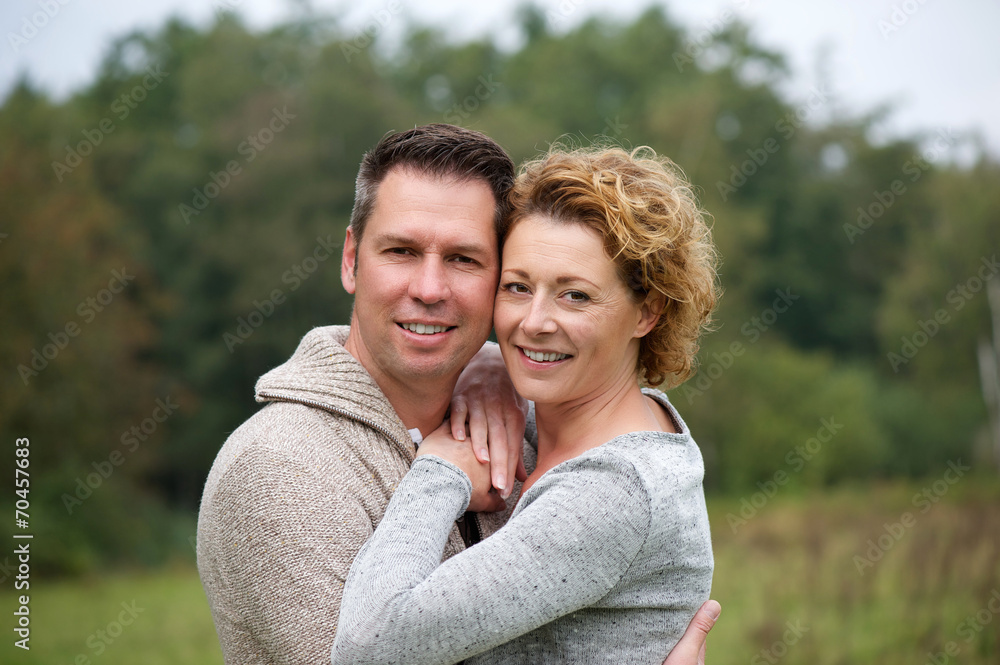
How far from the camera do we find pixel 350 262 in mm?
3262

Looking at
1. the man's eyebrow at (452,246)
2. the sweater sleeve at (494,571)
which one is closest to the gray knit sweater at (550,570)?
the sweater sleeve at (494,571)

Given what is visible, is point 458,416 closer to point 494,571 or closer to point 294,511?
point 294,511

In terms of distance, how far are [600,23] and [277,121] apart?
21605 millimetres

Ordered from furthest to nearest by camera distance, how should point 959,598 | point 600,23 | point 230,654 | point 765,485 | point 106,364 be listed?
point 600,23, point 765,485, point 106,364, point 959,598, point 230,654

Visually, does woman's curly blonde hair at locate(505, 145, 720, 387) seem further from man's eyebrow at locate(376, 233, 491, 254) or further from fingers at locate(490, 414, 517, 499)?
fingers at locate(490, 414, 517, 499)

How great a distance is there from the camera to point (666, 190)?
2.71 m

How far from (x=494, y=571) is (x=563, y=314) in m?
0.83

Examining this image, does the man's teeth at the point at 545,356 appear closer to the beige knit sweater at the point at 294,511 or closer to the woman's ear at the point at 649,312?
the woman's ear at the point at 649,312

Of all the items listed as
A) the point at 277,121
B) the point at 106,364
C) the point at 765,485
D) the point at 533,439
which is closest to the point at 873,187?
the point at 765,485

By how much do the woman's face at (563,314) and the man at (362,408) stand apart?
182 millimetres

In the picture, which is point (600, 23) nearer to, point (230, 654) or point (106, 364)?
point (106, 364)

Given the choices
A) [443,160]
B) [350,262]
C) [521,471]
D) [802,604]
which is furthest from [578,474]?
[802,604]

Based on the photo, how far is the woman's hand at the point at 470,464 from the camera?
2596 millimetres

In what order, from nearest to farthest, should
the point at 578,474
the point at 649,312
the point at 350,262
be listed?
the point at 578,474
the point at 649,312
the point at 350,262
